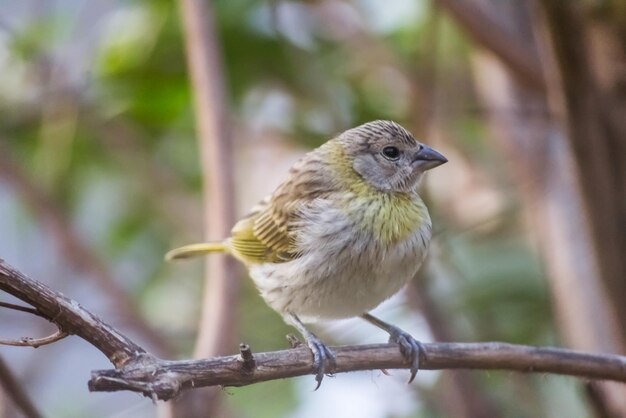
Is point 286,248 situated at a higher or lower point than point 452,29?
lower

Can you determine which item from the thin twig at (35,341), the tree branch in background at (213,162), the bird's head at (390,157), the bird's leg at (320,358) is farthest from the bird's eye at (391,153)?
the thin twig at (35,341)

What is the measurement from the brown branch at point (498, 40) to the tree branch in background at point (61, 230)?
56.9 inches

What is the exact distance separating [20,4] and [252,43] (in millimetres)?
1214

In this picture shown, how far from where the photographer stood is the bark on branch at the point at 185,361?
1.41 m

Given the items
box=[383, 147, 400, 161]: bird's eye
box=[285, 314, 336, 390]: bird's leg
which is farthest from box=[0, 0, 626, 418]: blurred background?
box=[285, 314, 336, 390]: bird's leg

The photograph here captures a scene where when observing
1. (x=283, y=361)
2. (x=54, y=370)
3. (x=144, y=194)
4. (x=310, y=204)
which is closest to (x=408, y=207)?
(x=310, y=204)

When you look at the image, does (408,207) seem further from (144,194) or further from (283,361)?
(144,194)

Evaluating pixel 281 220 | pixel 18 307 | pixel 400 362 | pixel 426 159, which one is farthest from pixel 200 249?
pixel 18 307

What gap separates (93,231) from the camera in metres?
3.96

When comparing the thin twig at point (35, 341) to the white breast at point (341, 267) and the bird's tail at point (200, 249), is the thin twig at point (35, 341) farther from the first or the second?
the bird's tail at point (200, 249)

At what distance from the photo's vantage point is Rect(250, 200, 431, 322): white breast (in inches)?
91.6

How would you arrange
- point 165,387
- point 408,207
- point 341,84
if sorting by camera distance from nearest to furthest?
point 165,387 → point 408,207 → point 341,84

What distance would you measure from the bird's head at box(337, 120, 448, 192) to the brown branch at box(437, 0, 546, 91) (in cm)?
63

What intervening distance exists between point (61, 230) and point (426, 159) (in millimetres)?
1511
